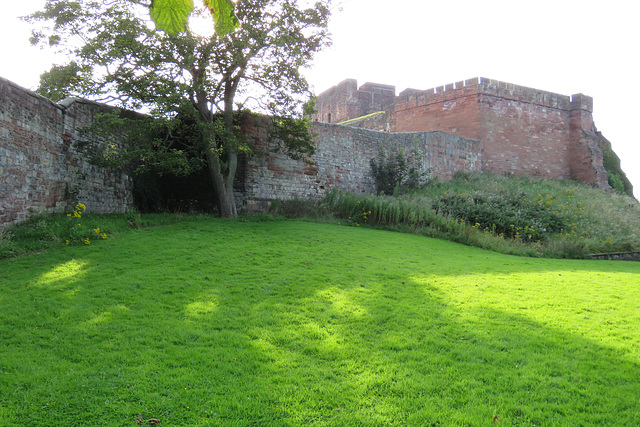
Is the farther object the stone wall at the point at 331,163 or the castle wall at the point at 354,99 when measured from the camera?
the castle wall at the point at 354,99

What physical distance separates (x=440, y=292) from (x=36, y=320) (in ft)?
17.5

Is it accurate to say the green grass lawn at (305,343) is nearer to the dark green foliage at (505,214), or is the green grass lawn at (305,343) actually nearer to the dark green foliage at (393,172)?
the dark green foliage at (505,214)

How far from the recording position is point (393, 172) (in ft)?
57.8

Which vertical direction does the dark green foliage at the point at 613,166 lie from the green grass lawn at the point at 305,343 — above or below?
above

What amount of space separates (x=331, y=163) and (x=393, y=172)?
9.27ft

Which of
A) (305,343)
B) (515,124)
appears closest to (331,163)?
(515,124)

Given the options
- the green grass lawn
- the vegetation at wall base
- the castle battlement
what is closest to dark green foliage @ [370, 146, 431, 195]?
the vegetation at wall base

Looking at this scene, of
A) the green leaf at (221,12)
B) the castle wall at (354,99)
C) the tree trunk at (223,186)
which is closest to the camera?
the green leaf at (221,12)

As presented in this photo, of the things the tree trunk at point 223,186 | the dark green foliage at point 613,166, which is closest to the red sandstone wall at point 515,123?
the dark green foliage at point 613,166

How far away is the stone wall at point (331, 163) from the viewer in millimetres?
15172

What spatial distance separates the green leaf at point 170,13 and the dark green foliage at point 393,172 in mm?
15637

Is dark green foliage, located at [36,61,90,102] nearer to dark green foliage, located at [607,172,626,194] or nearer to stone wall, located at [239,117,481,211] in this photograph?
stone wall, located at [239,117,481,211]

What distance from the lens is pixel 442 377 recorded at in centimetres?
363

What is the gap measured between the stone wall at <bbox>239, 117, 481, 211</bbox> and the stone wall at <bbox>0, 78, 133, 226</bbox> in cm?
502
